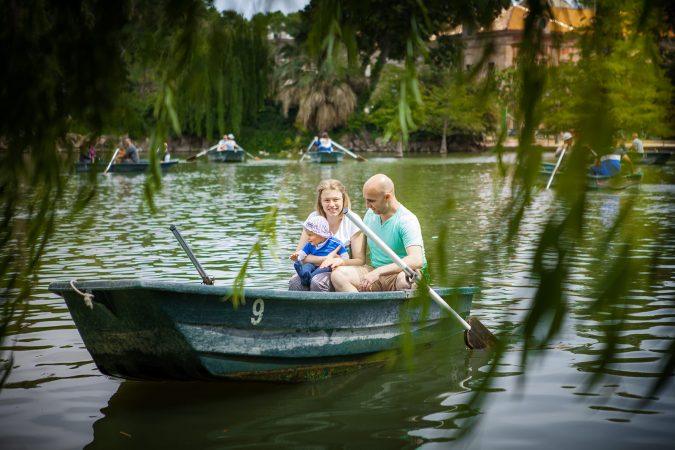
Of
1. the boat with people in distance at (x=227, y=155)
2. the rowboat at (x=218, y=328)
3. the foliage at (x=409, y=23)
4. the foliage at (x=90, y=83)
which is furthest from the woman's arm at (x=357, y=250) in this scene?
the boat with people in distance at (x=227, y=155)

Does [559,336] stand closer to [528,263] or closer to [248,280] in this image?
[528,263]

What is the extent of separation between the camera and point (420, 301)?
2.56 m

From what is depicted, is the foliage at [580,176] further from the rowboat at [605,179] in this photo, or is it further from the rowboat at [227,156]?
the rowboat at [227,156]

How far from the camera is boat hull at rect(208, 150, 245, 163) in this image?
4566 centimetres

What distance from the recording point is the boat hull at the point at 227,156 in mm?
45656

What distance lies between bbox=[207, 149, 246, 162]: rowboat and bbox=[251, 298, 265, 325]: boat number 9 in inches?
1567

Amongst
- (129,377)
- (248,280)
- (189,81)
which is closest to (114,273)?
(248,280)

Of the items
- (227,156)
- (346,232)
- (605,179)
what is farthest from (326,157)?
(605,179)

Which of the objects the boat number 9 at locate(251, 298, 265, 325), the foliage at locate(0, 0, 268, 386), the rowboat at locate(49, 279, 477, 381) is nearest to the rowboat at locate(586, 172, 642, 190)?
the foliage at locate(0, 0, 268, 386)

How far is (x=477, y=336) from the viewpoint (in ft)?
23.6

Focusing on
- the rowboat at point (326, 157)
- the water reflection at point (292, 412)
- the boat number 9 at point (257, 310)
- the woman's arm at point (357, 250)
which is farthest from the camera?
the rowboat at point (326, 157)

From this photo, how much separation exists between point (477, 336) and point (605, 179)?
492 centimetres

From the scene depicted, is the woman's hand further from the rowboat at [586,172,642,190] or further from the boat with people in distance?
the boat with people in distance

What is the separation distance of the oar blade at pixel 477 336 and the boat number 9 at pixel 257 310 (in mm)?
1810
